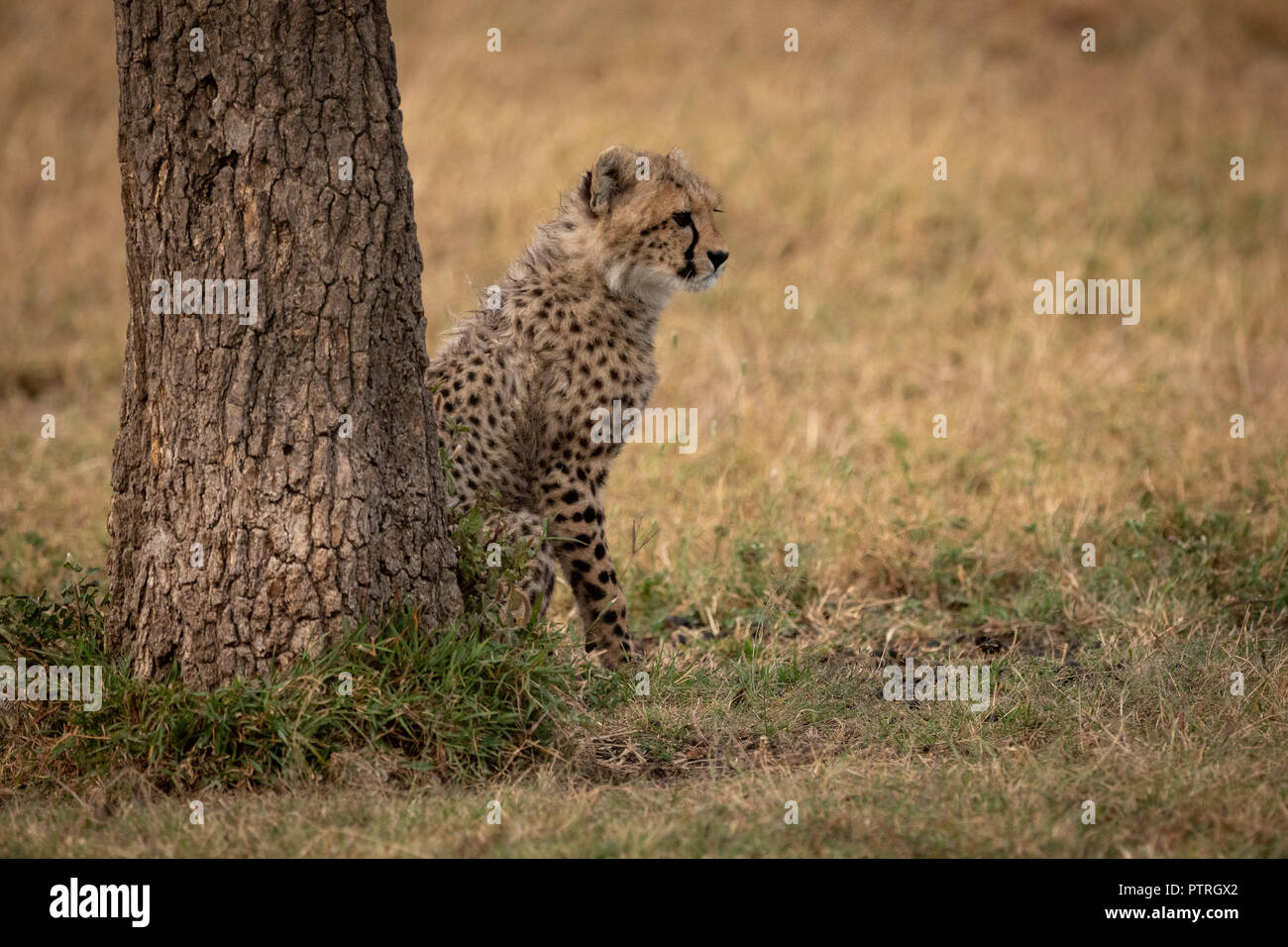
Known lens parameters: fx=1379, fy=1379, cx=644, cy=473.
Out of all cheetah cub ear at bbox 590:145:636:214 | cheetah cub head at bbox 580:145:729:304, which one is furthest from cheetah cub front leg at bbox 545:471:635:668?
cheetah cub ear at bbox 590:145:636:214

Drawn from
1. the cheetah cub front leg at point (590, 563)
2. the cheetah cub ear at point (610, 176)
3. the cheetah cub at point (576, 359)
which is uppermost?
the cheetah cub ear at point (610, 176)

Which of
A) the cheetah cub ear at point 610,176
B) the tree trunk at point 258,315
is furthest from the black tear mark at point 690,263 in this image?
the tree trunk at point 258,315

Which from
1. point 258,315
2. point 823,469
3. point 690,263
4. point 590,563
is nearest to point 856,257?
point 823,469

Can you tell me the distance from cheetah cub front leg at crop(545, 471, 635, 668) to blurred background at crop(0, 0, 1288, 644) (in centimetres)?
60

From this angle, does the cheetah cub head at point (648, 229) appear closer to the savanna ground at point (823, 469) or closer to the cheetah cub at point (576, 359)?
the cheetah cub at point (576, 359)

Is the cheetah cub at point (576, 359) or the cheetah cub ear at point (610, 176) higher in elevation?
the cheetah cub ear at point (610, 176)

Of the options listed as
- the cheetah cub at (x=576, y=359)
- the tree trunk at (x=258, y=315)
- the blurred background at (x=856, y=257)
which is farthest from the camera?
the blurred background at (x=856, y=257)

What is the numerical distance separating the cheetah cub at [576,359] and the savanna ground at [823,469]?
337 millimetres

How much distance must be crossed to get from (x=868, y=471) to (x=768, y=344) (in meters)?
2.02

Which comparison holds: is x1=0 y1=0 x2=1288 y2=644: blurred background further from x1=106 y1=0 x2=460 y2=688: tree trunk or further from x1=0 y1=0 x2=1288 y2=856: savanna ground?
x1=106 y1=0 x2=460 y2=688: tree trunk

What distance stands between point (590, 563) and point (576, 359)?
683 millimetres

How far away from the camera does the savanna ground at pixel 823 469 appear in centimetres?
333

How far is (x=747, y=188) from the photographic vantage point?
406 inches
